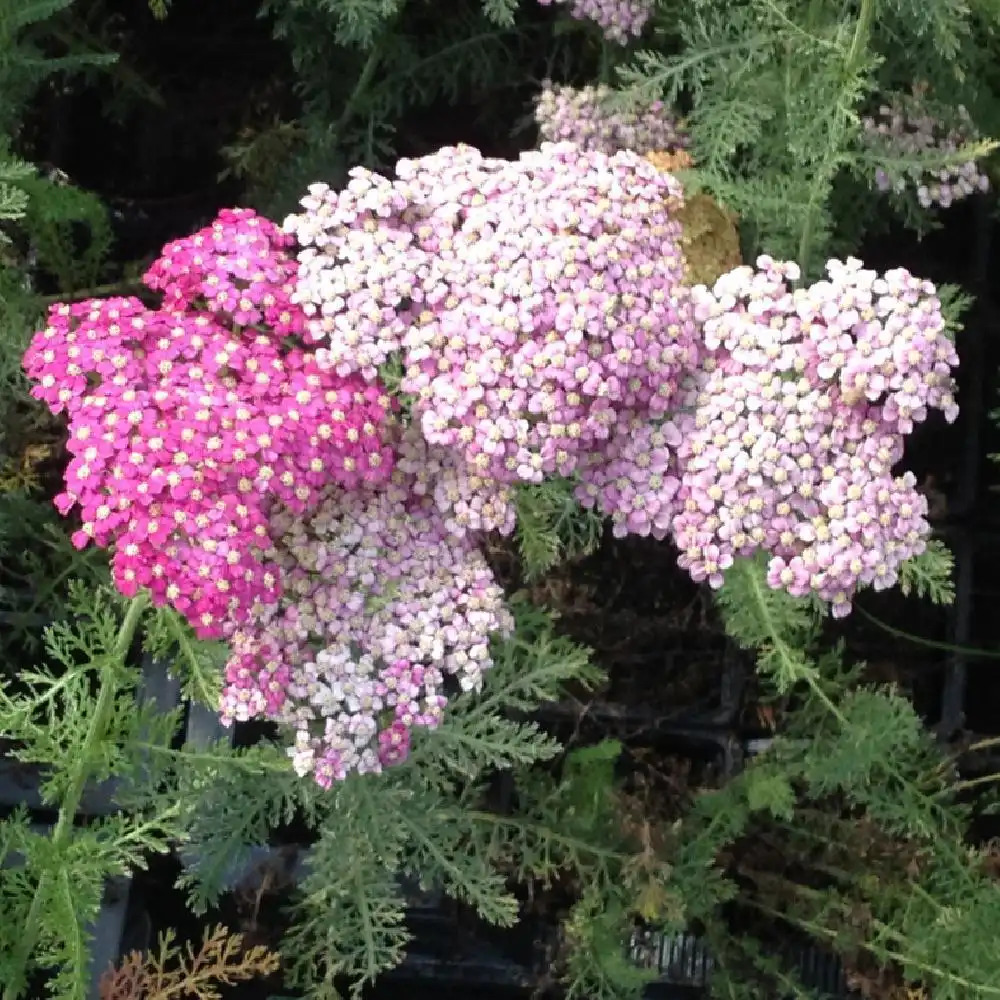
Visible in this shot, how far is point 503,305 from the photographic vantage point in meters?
1.71

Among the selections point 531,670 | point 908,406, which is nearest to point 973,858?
point 531,670

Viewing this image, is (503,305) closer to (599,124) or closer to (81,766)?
(599,124)

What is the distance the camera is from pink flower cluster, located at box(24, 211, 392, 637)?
62.4 inches

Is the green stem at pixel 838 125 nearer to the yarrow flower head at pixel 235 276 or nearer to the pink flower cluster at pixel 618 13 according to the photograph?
the pink flower cluster at pixel 618 13

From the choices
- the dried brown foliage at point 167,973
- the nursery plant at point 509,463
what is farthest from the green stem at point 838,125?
the dried brown foliage at point 167,973

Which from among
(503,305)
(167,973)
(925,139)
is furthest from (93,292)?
(925,139)

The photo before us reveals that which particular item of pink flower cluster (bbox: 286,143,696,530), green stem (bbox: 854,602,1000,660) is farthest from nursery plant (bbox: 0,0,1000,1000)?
green stem (bbox: 854,602,1000,660)

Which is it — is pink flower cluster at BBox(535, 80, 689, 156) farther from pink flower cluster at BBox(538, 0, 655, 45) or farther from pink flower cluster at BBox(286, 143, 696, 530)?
pink flower cluster at BBox(286, 143, 696, 530)

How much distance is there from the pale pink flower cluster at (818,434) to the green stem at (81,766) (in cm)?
80

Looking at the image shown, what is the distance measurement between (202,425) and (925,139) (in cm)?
144

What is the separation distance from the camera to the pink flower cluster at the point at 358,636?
Answer: 175 cm

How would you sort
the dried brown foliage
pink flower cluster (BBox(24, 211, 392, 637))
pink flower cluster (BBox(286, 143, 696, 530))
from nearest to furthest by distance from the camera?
1. pink flower cluster (BBox(24, 211, 392, 637))
2. pink flower cluster (BBox(286, 143, 696, 530))
3. the dried brown foliage

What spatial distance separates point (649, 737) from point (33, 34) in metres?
1.86

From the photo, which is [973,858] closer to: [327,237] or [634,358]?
[634,358]
